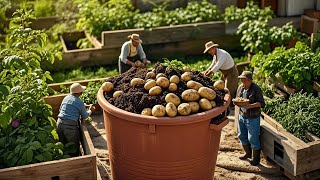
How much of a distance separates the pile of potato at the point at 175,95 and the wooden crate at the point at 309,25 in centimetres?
579

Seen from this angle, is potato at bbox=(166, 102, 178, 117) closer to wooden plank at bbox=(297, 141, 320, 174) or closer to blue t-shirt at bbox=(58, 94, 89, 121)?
blue t-shirt at bbox=(58, 94, 89, 121)

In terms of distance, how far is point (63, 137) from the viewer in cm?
792

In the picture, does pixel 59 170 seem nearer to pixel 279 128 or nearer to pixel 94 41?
pixel 279 128

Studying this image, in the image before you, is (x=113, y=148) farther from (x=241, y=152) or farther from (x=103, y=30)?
(x=103, y=30)

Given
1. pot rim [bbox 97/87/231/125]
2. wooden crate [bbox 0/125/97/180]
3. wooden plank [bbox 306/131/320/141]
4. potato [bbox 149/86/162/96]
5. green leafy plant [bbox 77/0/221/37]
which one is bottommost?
wooden plank [bbox 306/131/320/141]

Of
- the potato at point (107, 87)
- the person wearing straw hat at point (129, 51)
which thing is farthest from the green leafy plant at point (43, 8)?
the potato at point (107, 87)

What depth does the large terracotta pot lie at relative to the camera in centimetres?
661

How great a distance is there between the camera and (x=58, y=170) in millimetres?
6617

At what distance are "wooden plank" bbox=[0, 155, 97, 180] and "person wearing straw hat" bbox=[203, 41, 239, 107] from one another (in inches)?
124

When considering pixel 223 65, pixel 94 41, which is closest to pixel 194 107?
pixel 223 65

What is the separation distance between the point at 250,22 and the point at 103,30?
3.31 metres

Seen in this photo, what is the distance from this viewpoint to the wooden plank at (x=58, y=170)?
6.46m

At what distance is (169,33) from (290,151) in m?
5.77

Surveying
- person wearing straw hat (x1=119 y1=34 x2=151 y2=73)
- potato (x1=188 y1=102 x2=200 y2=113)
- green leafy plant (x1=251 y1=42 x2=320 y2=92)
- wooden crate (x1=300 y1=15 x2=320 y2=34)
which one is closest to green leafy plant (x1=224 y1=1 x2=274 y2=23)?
wooden crate (x1=300 y1=15 x2=320 y2=34)
